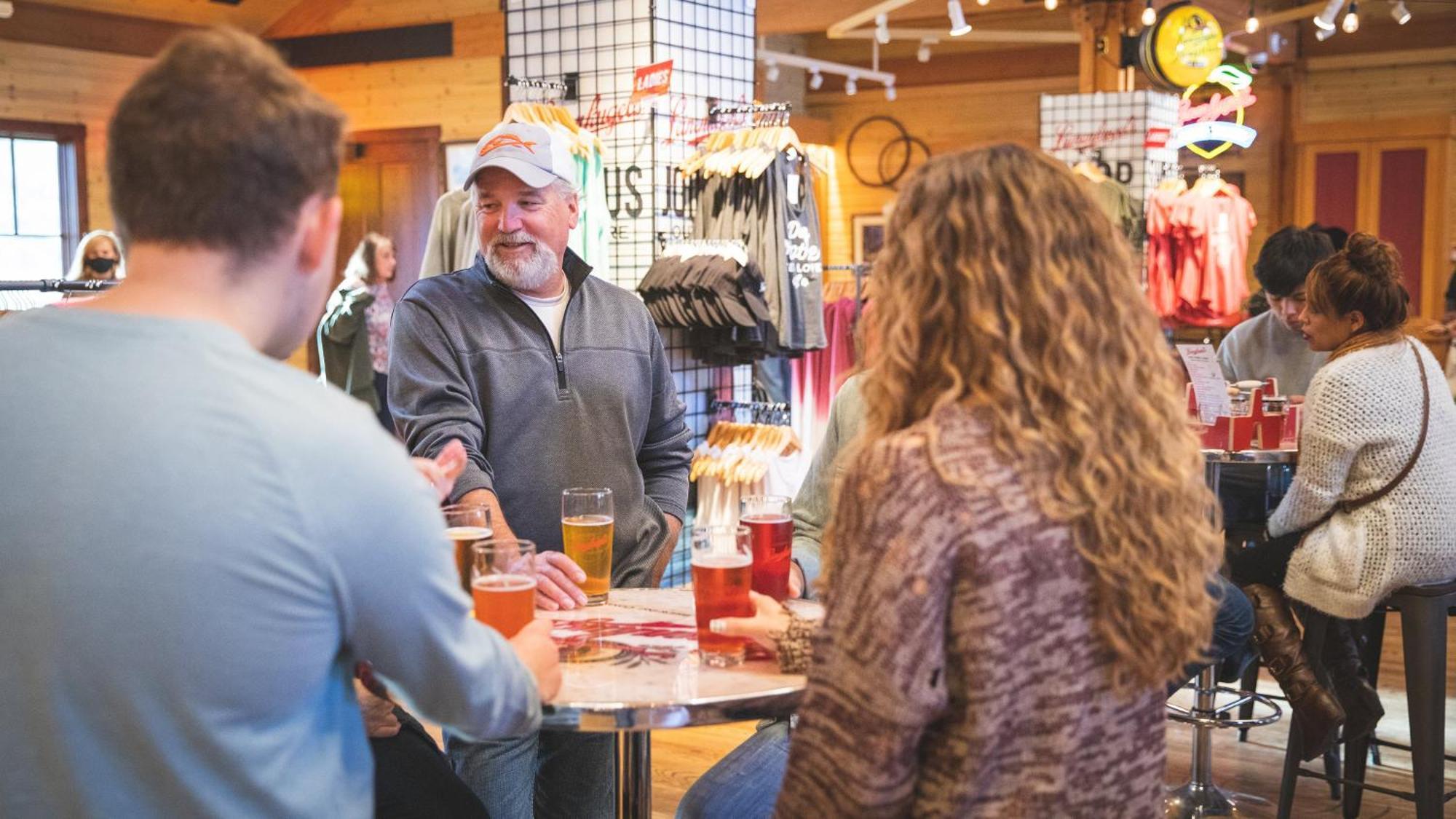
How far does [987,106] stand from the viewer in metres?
12.6

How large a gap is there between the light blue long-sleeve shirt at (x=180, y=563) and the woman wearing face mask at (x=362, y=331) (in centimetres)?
607

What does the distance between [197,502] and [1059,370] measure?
2.92 feet

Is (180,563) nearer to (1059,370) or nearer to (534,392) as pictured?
(1059,370)

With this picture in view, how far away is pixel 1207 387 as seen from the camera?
402cm

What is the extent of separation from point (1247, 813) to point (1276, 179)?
29.2ft

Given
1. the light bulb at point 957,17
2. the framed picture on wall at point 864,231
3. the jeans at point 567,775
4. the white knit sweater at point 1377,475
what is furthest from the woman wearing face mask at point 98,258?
the framed picture on wall at point 864,231

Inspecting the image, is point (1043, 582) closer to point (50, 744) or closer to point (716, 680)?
point (716, 680)

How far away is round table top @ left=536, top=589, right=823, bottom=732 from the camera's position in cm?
169

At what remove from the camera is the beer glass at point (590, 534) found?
214 centimetres

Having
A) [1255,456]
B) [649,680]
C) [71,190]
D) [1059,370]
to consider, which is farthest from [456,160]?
[1059,370]

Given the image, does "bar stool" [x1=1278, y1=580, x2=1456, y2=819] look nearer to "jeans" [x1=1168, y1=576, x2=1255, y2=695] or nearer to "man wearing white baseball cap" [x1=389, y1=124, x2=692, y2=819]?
"jeans" [x1=1168, y1=576, x2=1255, y2=695]

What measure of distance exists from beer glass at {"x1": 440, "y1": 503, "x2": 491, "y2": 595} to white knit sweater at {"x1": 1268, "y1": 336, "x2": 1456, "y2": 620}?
8.46 feet

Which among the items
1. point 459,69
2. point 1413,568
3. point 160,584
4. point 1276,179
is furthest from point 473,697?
point 1276,179

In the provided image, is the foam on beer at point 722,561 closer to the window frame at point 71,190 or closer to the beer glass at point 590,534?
the beer glass at point 590,534
